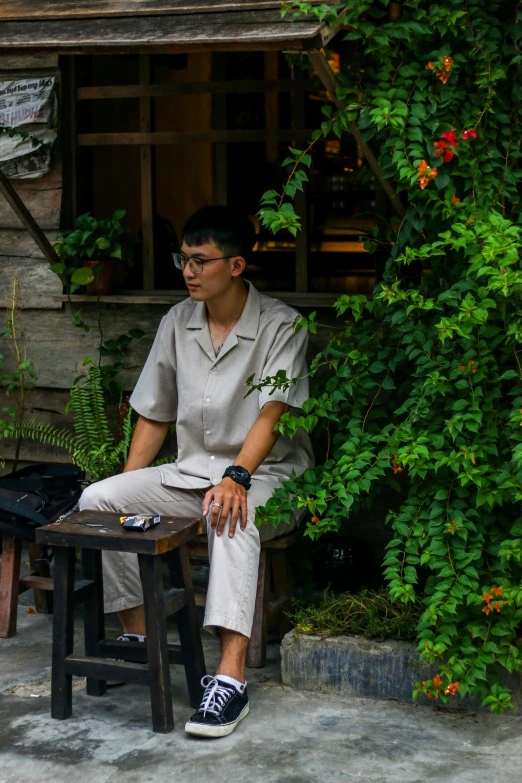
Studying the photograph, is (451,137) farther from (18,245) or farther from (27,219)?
(18,245)

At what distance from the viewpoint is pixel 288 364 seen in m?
4.09

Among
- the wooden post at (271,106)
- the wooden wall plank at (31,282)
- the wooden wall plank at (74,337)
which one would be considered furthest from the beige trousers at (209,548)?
the wooden post at (271,106)

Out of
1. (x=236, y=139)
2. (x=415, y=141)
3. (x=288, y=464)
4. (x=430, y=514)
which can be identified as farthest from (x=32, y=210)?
(x=430, y=514)

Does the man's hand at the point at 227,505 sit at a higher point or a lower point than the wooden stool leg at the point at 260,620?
higher

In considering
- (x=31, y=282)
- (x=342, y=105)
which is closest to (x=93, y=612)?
(x=342, y=105)

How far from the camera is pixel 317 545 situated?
15.4 feet

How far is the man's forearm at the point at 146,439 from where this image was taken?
436 cm

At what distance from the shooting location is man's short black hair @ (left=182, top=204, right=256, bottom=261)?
410 cm

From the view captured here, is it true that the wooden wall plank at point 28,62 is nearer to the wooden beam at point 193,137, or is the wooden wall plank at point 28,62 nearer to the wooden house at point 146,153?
the wooden house at point 146,153

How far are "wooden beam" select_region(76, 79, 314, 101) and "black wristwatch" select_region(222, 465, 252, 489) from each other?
179 cm

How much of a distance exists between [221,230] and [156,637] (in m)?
1.62

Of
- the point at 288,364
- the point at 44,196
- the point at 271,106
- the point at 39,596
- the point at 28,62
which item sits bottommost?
the point at 39,596

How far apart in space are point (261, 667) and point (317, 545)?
2.55 feet

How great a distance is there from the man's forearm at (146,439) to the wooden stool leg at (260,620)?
676mm
